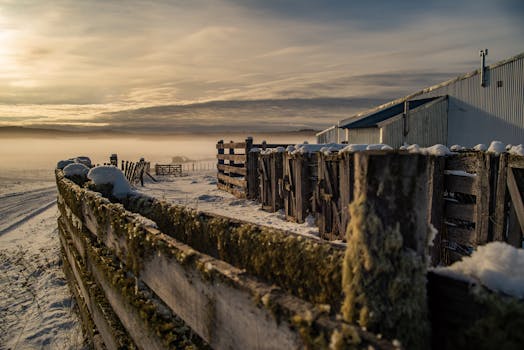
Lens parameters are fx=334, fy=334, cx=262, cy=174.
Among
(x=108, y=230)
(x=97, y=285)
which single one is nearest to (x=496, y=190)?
(x=108, y=230)

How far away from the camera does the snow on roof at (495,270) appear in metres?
1.18

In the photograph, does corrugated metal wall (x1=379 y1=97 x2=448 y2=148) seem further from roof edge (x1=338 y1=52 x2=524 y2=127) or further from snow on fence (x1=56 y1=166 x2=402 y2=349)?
snow on fence (x1=56 y1=166 x2=402 y2=349)

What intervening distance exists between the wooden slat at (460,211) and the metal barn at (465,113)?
40.9 ft

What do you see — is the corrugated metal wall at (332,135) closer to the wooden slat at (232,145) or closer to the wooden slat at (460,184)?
the wooden slat at (232,145)

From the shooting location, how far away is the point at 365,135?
62.7 feet

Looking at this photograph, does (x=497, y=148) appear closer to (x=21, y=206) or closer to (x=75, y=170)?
(x=75, y=170)

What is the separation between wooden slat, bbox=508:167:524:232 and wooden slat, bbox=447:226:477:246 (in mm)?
615

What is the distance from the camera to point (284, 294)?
1.45 m

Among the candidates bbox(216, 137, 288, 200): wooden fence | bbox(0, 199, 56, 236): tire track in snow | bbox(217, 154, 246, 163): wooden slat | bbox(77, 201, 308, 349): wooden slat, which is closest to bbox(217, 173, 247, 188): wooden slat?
bbox(216, 137, 288, 200): wooden fence

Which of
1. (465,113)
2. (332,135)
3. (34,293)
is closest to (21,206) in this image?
(34,293)

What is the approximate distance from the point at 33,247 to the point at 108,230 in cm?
791

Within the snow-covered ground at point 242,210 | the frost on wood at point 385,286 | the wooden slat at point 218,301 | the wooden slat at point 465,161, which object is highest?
the wooden slat at point 465,161

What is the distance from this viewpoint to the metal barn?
1479 centimetres

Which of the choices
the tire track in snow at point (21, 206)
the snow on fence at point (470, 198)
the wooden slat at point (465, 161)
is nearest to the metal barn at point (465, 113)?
the snow on fence at point (470, 198)
